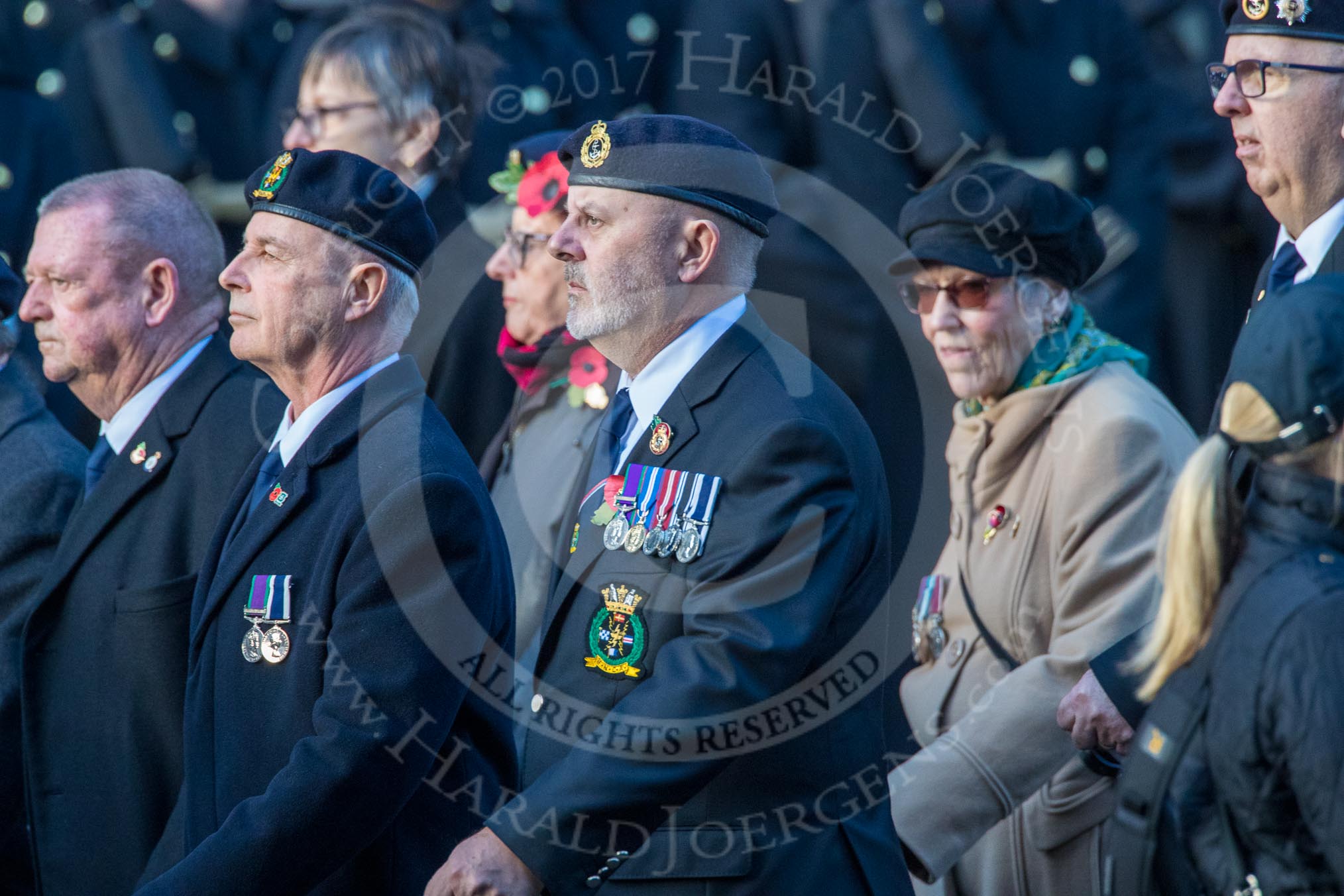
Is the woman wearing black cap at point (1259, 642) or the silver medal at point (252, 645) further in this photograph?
the silver medal at point (252, 645)

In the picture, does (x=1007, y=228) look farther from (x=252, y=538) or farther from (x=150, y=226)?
(x=150, y=226)

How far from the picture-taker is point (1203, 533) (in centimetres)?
219

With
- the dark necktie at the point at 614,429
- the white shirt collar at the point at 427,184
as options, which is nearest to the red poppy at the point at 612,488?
the dark necktie at the point at 614,429

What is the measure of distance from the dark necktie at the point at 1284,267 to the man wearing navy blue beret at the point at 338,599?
1.53 m

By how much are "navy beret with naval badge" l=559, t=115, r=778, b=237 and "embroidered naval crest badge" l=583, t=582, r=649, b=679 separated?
0.73 metres

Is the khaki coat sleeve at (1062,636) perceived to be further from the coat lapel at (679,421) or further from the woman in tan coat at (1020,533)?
the coat lapel at (679,421)

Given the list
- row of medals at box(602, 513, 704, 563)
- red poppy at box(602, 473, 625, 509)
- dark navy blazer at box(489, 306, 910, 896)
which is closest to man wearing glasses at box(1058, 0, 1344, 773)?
dark navy blazer at box(489, 306, 910, 896)

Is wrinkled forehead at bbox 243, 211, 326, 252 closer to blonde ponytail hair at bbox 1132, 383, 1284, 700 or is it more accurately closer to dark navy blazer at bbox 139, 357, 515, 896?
dark navy blazer at bbox 139, 357, 515, 896

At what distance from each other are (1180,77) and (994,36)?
3.14 ft

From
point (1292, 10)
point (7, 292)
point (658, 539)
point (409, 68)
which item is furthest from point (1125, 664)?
point (409, 68)

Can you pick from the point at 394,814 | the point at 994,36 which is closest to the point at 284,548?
the point at 394,814

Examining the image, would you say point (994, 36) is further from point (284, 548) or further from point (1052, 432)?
point (284, 548)

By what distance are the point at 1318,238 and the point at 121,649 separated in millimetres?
2542

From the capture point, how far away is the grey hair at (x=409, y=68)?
5082mm
